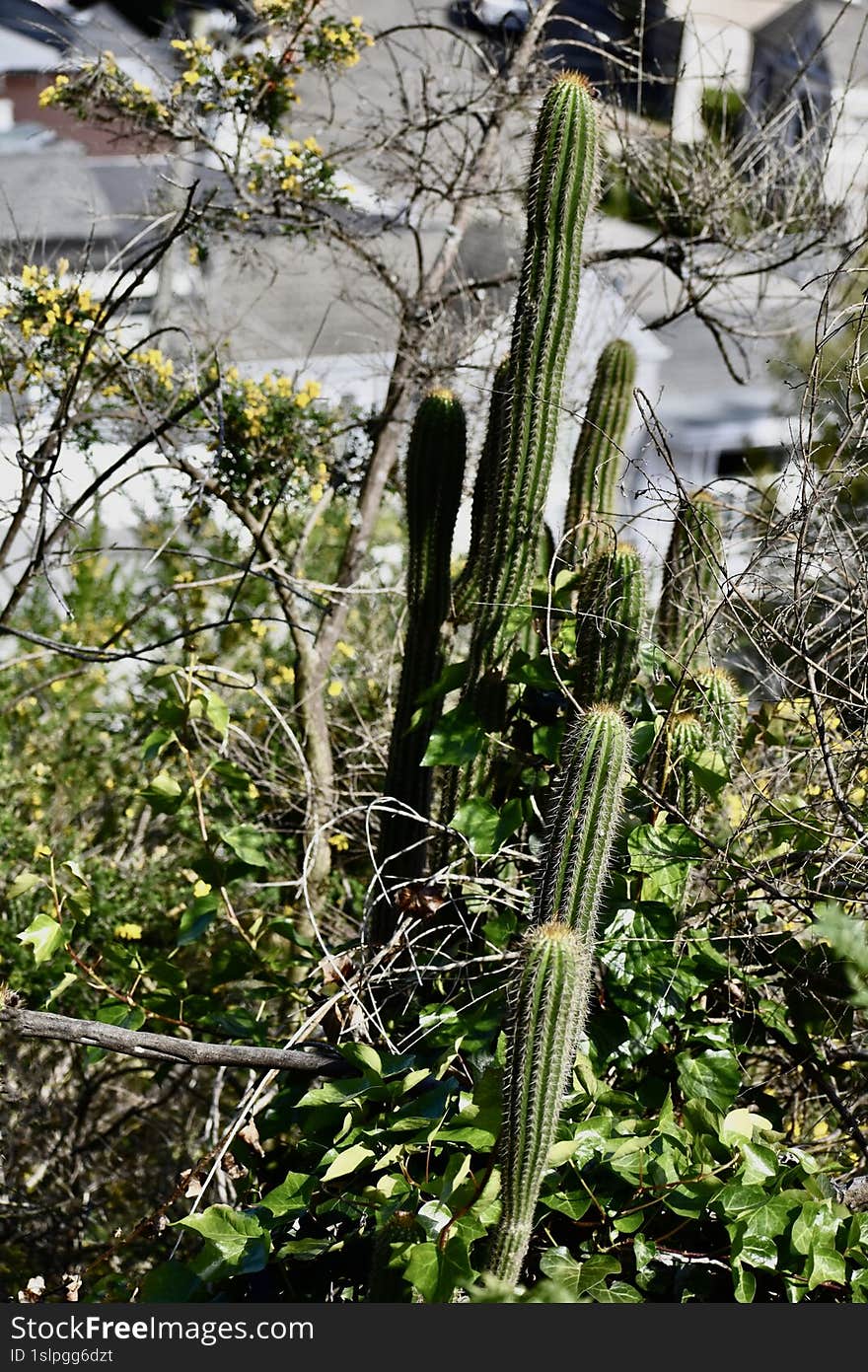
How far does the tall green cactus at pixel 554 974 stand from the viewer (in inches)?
75.7

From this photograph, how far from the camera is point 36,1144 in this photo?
4422 mm

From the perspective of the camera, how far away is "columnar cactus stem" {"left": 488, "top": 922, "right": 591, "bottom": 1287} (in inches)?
75.5

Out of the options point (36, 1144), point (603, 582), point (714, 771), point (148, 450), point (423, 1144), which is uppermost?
point (148, 450)

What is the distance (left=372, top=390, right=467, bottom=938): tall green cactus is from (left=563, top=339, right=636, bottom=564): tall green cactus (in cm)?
40

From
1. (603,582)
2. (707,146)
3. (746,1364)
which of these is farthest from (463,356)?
(746,1364)

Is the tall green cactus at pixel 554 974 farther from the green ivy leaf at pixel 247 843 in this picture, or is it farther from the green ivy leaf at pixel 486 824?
the green ivy leaf at pixel 247 843

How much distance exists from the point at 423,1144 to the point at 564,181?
1.96m

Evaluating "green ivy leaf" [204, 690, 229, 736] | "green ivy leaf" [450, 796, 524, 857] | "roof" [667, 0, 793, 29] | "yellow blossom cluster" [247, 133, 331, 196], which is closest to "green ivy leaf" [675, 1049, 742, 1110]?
"green ivy leaf" [450, 796, 524, 857]

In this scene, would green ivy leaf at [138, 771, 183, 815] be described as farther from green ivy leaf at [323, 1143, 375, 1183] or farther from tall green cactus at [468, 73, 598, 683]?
green ivy leaf at [323, 1143, 375, 1183]

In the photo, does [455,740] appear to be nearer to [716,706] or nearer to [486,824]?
[486,824]

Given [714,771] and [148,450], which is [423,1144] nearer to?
[714,771]

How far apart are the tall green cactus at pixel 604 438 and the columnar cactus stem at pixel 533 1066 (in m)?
1.55

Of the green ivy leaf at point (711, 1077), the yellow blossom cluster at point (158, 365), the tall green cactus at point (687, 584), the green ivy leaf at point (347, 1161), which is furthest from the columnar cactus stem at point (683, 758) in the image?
the yellow blossom cluster at point (158, 365)

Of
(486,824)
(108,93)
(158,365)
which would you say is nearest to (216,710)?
(486,824)
